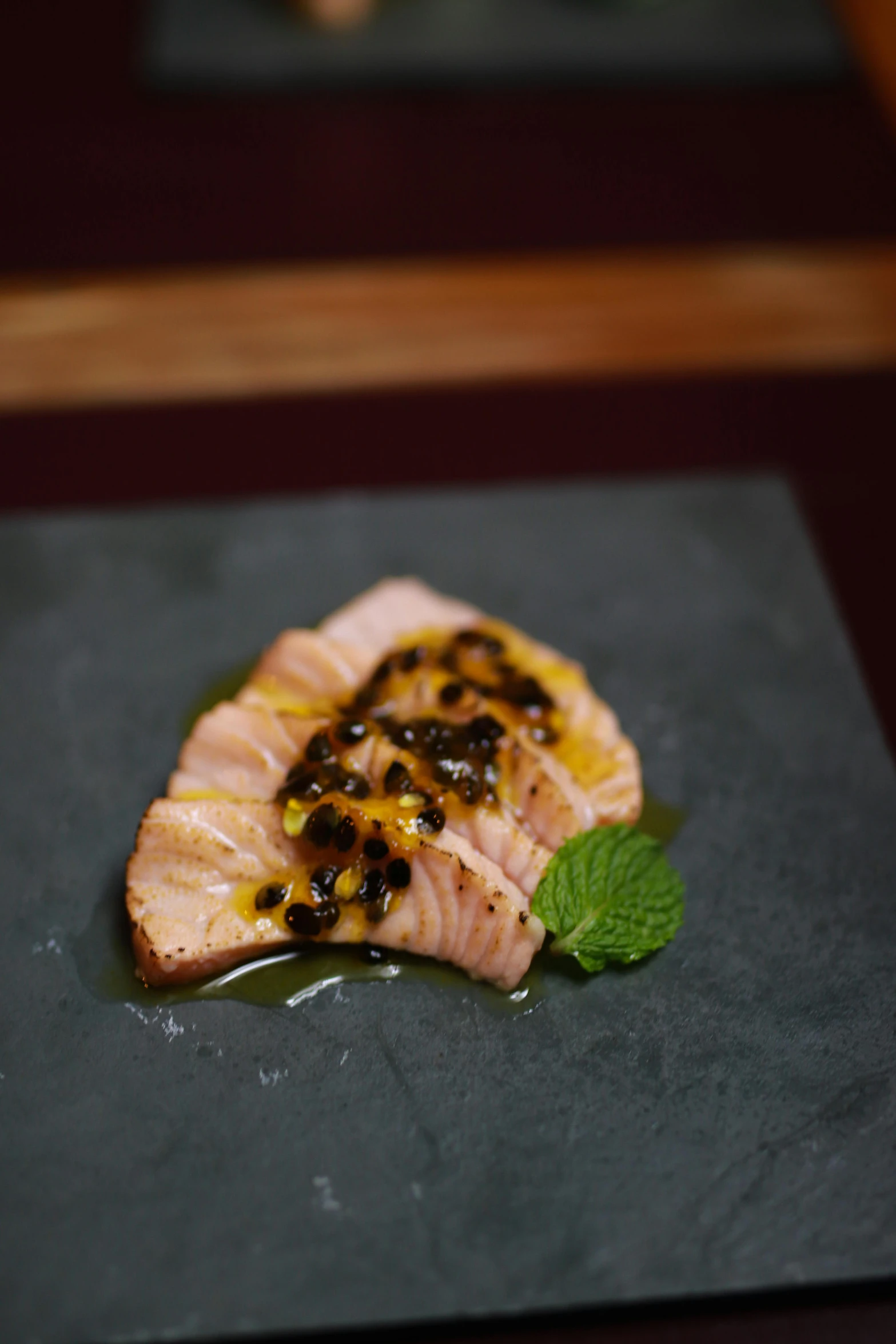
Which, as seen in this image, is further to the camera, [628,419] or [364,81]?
[364,81]

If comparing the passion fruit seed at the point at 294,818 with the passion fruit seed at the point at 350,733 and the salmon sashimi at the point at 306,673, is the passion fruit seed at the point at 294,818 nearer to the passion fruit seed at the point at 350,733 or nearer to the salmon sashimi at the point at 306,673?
the passion fruit seed at the point at 350,733

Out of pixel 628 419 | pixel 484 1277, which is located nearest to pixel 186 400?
pixel 628 419

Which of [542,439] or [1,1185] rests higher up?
[542,439]

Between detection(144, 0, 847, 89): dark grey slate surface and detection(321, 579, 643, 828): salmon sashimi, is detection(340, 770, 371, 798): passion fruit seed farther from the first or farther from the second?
detection(144, 0, 847, 89): dark grey slate surface

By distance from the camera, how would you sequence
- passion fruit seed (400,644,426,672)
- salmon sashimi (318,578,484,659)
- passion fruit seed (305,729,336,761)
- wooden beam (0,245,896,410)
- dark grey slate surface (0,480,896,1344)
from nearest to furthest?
dark grey slate surface (0,480,896,1344), passion fruit seed (305,729,336,761), passion fruit seed (400,644,426,672), salmon sashimi (318,578,484,659), wooden beam (0,245,896,410)

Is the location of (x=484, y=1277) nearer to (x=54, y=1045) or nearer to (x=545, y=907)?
(x=545, y=907)

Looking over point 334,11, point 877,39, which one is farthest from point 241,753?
point 877,39

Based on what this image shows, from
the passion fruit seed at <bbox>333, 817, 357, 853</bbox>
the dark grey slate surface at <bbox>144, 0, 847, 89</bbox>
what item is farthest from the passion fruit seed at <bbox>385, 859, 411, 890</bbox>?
the dark grey slate surface at <bbox>144, 0, 847, 89</bbox>
